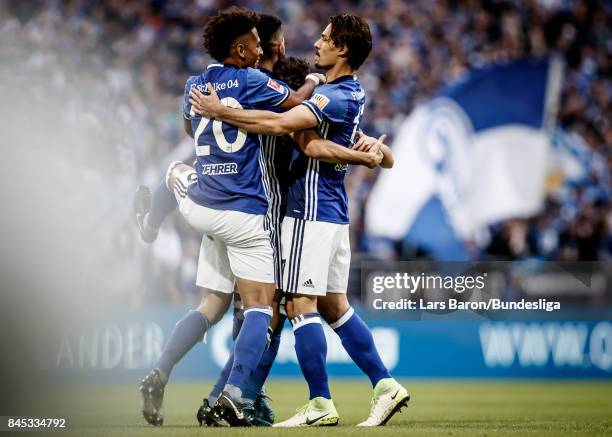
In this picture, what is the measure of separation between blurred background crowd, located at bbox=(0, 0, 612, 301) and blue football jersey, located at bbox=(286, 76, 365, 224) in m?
3.29

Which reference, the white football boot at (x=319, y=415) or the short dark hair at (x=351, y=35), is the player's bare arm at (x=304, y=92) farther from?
the white football boot at (x=319, y=415)

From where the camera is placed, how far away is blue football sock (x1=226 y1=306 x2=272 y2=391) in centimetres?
553

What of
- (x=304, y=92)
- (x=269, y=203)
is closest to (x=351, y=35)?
(x=304, y=92)

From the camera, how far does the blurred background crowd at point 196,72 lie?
1204cm

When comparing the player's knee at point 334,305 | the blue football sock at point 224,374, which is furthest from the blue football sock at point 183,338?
the player's knee at point 334,305

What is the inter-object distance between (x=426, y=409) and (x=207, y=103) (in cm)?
375

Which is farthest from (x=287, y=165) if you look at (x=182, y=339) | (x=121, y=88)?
(x=121, y=88)

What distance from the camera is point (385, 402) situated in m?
5.95

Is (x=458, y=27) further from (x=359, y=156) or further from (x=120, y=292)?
(x=359, y=156)

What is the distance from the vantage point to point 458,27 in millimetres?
19391

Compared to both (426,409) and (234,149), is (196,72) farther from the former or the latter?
(234,149)

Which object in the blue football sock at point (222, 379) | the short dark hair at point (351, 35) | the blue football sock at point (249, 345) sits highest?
the short dark hair at point (351, 35)

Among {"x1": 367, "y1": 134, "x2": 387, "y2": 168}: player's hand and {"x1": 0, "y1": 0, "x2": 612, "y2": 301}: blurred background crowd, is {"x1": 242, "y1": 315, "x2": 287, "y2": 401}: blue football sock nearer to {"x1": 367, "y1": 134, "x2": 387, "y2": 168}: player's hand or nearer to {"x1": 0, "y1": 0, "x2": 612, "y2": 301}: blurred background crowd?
{"x1": 367, "y1": 134, "x2": 387, "y2": 168}: player's hand

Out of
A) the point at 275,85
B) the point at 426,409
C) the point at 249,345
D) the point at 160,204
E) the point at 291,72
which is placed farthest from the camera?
the point at 426,409
